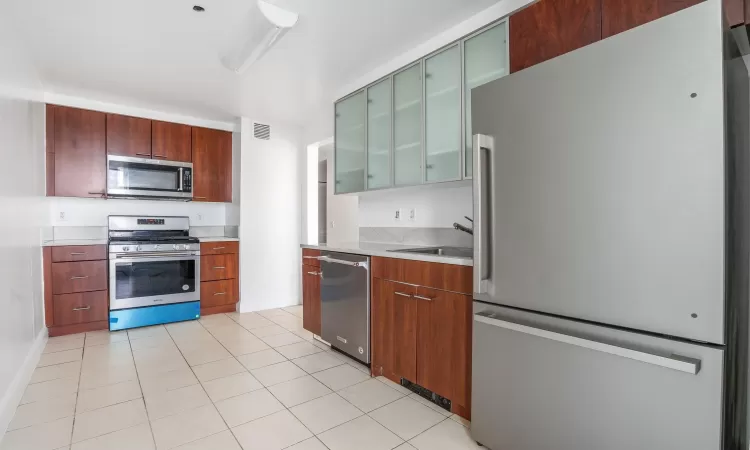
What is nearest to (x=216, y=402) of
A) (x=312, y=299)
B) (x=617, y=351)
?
(x=312, y=299)

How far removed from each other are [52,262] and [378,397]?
345 cm

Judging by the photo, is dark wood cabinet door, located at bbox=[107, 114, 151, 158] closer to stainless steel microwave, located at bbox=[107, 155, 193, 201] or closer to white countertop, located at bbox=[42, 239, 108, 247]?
stainless steel microwave, located at bbox=[107, 155, 193, 201]

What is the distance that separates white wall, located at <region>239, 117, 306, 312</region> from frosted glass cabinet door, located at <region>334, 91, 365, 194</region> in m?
1.47

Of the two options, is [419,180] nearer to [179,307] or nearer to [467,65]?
[467,65]

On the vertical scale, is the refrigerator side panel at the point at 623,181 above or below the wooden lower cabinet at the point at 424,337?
above

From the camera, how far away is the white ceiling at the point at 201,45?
2273 mm

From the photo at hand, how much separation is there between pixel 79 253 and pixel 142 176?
1.02 metres

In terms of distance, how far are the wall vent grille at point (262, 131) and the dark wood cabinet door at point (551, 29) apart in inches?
141

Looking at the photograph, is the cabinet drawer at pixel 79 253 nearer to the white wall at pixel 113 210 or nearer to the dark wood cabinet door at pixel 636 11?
the white wall at pixel 113 210

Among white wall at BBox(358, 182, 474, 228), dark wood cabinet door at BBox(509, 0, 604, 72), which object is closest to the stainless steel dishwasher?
white wall at BBox(358, 182, 474, 228)

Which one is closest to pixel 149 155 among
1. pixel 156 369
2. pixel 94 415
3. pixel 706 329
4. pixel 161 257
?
pixel 161 257

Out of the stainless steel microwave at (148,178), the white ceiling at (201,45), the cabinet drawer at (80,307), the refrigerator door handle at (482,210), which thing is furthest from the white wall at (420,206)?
the cabinet drawer at (80,307)

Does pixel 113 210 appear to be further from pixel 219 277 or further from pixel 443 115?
pixel 443 115

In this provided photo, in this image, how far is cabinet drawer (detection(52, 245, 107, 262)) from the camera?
3551mm
